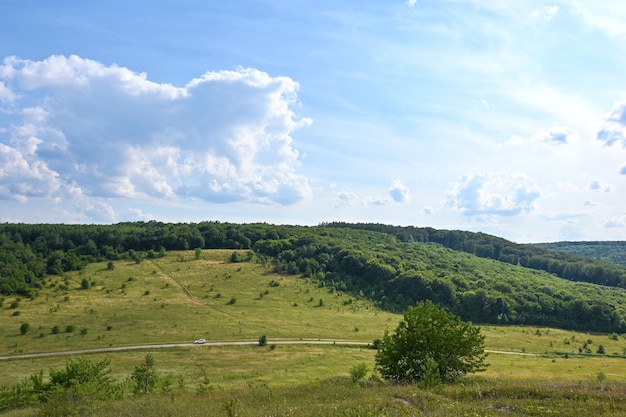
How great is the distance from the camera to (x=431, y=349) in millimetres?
29031

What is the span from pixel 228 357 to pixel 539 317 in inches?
4082

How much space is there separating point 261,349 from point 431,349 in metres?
62.2

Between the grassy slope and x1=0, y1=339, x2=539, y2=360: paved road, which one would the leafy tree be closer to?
x1=0, y1=339, x2=539, y2=360: paved road

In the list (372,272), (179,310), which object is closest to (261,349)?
(179,310)

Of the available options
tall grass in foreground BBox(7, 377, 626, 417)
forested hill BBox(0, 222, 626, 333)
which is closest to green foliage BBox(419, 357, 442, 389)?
tall grass in foreground BBox(7, 377, 626, 417)

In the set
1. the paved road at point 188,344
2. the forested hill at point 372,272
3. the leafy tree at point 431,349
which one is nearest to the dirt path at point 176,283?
the forested hill at point 372,272

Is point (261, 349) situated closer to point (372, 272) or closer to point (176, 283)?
point (176, 283)

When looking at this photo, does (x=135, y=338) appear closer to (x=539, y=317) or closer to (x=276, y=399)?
(x=276, y=399)

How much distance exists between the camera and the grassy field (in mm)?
19844

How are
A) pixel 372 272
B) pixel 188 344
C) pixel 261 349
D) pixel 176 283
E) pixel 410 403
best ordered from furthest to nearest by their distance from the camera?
pixel 372 272 < pixel 176 283 < pixel 188 344 < pixel 261 349 < pixel 410 403

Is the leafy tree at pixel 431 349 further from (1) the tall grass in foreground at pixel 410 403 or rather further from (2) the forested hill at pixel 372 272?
(2) the forested hill at pixel 372 272

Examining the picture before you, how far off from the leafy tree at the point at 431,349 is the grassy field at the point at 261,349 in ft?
Result: 5.57

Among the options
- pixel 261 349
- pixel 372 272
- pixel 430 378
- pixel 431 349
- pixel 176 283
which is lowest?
pixel 261 349

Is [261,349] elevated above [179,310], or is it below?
below
